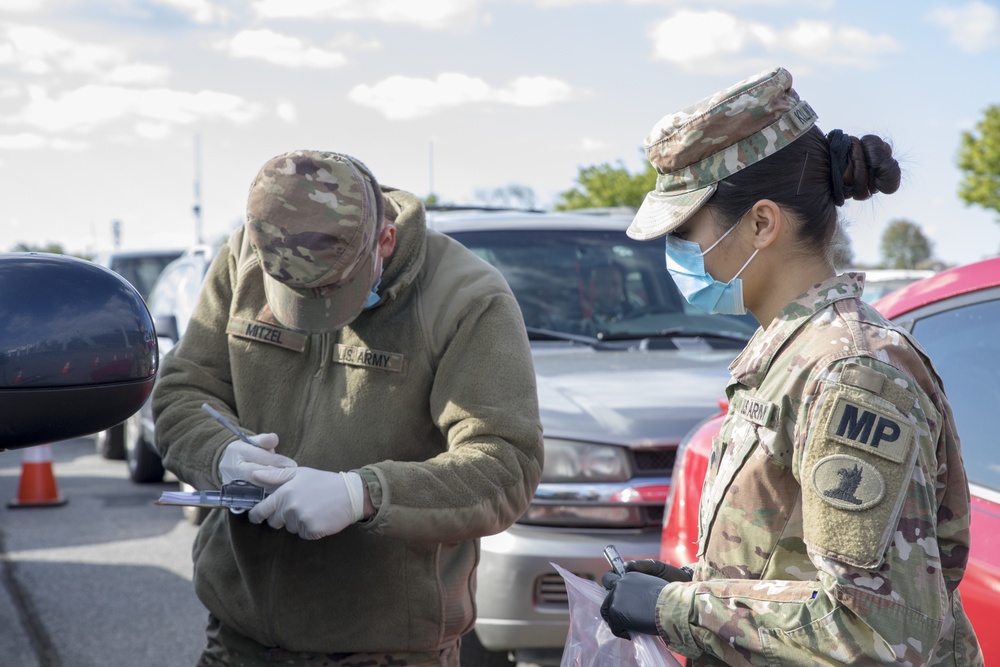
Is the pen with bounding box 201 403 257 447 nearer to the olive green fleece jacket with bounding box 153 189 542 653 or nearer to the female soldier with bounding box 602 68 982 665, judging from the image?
the olive green fleece jacket with bounding box 153 189 542 653

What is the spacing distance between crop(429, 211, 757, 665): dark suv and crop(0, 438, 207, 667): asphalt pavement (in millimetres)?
1928

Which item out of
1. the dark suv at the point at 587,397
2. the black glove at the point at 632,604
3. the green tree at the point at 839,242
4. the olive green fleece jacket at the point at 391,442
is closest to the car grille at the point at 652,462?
the dark suv at the point at 587,397

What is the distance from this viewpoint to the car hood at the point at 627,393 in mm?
3945

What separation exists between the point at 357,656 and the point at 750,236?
4.08 feet

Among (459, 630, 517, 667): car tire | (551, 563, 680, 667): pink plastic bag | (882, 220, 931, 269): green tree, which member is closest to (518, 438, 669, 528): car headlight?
(459, 630, 517, 667): car tire

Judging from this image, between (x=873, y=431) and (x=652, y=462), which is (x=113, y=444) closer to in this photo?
(x=652, y=462)

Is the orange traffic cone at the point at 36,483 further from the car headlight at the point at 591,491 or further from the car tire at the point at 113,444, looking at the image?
the car headlight at the point at 591,491

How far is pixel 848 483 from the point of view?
1436 mm

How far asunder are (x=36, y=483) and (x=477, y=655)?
5681 mm

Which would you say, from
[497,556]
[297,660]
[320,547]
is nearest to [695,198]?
[320,547]

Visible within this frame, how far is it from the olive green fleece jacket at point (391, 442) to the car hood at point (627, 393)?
1533 millimetres

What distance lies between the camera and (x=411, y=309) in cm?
238

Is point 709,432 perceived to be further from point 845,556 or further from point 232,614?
point 845,556

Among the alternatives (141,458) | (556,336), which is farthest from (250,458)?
(141,458)
